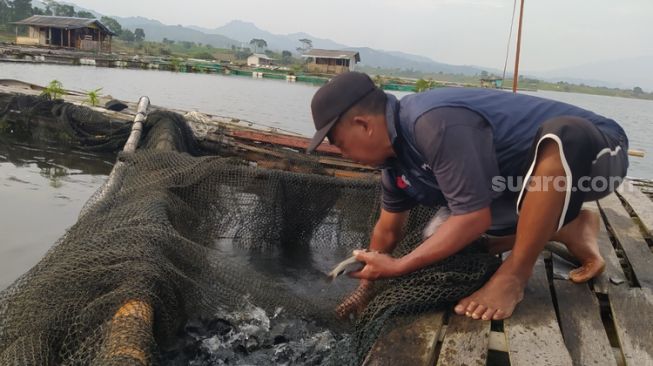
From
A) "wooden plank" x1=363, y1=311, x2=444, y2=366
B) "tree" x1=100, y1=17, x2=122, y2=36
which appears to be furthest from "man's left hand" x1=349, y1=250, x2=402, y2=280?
"tree" x1=100, y1=17, x2=122, y2=36

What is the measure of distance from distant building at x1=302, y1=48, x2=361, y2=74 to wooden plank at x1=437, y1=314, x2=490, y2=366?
6583 centimetres

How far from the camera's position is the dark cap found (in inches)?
95.0

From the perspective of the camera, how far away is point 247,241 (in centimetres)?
484

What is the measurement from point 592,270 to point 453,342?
1195mm

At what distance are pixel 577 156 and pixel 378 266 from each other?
109 centimetres

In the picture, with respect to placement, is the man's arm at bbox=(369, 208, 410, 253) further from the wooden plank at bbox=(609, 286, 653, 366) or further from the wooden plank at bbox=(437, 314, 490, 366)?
the wooden plank at bbox=(609, 286, 653, 366)

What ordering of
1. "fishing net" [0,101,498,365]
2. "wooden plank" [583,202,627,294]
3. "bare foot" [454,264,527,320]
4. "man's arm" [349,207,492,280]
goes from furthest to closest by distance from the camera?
"wooden plank" [583,202,627,294]
"bare foot" [454,264,527,320]
"man's arm" [349,207,492,280]
"fishing net" [0,101,498,365]

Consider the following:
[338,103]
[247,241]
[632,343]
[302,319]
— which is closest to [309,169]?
[247,241]

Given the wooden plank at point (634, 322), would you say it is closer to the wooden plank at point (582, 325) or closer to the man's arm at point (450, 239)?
the wooden plank at point (582, 325)

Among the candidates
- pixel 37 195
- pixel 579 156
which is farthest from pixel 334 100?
pixel 37 195

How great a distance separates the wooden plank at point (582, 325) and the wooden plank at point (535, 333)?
8cm

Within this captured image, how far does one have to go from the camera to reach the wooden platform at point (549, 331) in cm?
220

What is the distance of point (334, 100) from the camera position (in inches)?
95.0

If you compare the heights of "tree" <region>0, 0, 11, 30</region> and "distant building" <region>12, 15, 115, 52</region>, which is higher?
"tree" <region>0, 0, 11, 30</region>
